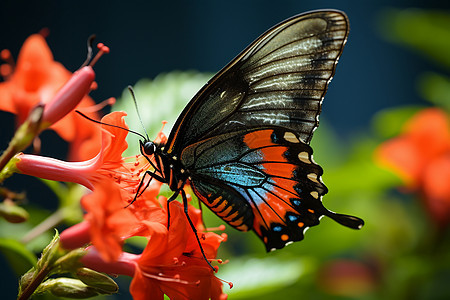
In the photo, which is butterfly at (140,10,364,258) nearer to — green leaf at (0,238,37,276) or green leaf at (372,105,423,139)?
green leaf at (0,238,37,276)

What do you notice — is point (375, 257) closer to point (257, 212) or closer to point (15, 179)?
point (257, 212)

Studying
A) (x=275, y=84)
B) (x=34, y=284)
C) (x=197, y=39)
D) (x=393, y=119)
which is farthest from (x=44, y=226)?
(x=197, y=39)

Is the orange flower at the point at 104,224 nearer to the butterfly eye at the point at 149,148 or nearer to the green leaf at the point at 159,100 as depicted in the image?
the butterfly eye at the point at 149,148

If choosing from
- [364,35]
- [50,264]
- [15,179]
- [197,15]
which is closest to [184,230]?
[50,264]

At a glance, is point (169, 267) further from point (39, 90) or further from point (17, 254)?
point (39, 90)

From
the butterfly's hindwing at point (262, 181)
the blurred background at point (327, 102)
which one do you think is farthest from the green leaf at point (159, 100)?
the butterfly's hindwing at point (262, 181)
